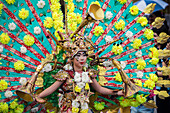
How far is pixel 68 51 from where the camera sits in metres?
2.69

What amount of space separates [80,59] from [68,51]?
0.72 ft

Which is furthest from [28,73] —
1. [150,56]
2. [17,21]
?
[150,56]

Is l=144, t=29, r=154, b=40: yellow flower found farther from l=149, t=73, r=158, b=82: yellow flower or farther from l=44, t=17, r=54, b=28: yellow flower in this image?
l=44, t=17, r=54, b=28: yellow flower

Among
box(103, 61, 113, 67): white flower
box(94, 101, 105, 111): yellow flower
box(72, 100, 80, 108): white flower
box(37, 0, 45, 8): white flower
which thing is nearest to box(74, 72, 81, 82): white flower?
box(72, 100, 80, 108): white flower

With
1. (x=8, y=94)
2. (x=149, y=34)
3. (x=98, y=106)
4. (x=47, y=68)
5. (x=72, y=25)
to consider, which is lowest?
(x=98, y=106)

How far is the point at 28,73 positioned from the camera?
288 centimetres

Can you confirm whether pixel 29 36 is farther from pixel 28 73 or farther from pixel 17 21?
pixel 28 73

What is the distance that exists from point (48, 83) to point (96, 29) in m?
1.10

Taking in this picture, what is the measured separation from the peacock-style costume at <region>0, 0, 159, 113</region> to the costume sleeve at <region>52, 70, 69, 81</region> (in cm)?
1

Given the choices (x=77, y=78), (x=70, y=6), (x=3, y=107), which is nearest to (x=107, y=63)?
(x=77, y=78)

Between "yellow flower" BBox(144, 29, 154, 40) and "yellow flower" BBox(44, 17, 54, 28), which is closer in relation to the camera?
"yellow flower" BBox(44, 17, 54, 28)

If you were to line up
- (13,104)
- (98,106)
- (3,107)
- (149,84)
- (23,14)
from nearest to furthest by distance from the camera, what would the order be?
(3,107), (13,104), (23,14), (149,84), (98,106)

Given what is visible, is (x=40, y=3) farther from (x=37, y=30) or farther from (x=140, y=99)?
(x=140, y=99)

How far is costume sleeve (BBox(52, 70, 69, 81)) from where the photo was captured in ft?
8.76
